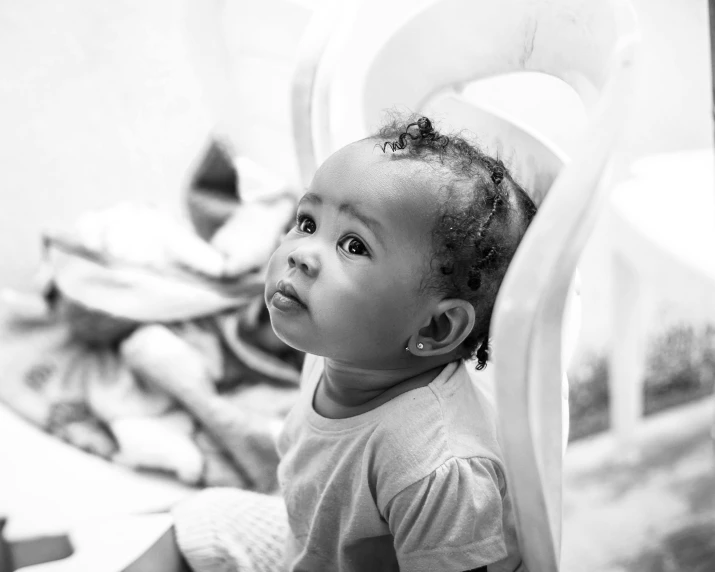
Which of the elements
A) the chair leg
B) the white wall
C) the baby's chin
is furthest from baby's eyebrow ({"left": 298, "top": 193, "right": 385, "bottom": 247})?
the white wall

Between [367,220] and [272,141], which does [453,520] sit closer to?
[367,220]

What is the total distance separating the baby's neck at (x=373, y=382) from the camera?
77 cm

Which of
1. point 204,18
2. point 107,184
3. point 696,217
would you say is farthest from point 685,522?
point 204,18

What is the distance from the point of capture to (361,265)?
71 centimetres

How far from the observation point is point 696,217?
4.02 feet

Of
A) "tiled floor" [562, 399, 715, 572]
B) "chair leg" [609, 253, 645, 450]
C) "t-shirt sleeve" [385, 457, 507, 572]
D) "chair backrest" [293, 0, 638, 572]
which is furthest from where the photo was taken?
"chair leg" [609, 253, 645, 450]

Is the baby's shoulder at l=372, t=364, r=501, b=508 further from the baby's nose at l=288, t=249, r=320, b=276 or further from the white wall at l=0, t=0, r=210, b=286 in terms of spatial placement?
the white wall at l=0, t=0, r=210, b=286

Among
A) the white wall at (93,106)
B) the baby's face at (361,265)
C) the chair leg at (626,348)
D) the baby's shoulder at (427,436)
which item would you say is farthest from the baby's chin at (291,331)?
the white wall at (93,106)

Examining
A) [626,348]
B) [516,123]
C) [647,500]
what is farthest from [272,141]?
[516,123]

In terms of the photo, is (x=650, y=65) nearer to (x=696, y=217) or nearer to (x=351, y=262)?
(x=696, y=217)

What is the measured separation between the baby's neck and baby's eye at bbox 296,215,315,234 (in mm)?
131

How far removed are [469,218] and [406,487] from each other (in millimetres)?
233

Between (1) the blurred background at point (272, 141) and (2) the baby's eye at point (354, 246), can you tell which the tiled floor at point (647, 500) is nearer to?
(1) the blurred background at point (272, 141)

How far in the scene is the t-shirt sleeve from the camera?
68cm
